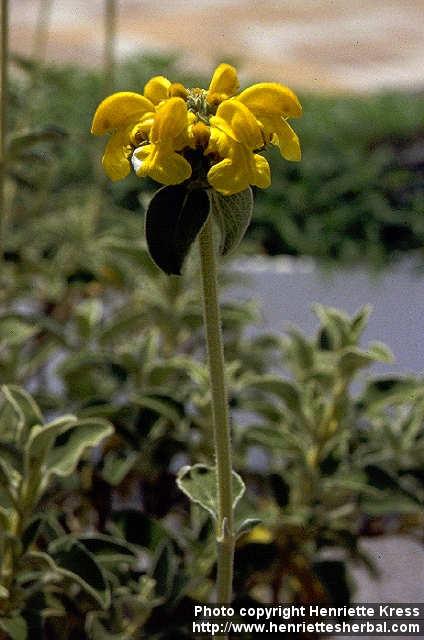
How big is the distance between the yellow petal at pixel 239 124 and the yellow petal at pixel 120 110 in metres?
0.04

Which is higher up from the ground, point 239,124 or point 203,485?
point 239,124

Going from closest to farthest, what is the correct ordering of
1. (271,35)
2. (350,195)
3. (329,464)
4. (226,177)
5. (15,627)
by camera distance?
(226,177) → (15,627) → (329,464) → (350,195) → (271,35)

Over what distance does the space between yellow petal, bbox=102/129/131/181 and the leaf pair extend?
24mm

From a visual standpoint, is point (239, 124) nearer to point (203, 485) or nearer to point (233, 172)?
point (233, 172)

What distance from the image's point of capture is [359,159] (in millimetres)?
1646

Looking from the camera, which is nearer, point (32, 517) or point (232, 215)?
point (232, 215)

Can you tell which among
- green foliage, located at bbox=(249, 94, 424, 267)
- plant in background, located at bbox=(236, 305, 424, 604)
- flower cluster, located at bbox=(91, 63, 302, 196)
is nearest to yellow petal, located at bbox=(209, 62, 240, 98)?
flower cluster, located at bbox=(91, 63, 302, 196)

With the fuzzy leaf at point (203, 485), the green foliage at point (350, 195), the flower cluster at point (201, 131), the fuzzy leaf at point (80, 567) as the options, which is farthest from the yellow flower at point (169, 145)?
the green foliage at point (350, 195)

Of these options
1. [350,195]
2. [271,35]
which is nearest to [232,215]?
[350,195]

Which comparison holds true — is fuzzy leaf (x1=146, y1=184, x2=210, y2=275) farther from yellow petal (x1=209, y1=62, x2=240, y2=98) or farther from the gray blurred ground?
the gray blurred ground

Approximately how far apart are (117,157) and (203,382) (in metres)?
0.35

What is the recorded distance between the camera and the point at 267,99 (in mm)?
365

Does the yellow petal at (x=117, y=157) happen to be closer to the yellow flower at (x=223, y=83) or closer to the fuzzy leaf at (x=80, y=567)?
the yellow flower at (x=223, y=83)

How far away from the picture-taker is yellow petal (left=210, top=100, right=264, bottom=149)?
0.34 meters
